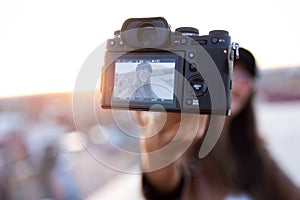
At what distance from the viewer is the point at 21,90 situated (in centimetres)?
129

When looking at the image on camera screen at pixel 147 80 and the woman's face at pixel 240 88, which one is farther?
the woman's face at pixel 240 88

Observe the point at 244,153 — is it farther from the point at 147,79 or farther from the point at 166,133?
the point at 147,79

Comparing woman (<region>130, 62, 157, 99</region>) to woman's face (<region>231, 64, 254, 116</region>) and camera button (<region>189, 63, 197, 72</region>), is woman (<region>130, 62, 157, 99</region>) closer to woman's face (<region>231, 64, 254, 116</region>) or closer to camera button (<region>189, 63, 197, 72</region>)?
camera button (<region>189, 63, 197, 72</region>)

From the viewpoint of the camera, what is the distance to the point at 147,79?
537 millimetres

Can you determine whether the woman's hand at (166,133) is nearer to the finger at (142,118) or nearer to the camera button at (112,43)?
the finger at (142,118)

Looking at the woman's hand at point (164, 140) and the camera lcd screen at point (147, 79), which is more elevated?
the camera lcd screen at point (147, 79)

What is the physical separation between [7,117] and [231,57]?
1185 mm

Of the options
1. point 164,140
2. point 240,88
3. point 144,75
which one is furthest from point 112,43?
point 240,88

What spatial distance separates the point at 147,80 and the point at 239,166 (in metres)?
0.41

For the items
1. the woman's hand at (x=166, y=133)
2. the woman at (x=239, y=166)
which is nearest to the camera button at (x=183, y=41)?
Answer: the woman's hand at (x=166, y=133)

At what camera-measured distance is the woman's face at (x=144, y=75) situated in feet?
1.76

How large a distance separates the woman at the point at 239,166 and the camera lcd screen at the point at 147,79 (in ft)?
0.84

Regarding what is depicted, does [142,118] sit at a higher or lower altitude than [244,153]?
higher

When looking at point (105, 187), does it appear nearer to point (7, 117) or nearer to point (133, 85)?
point (7, 117)
